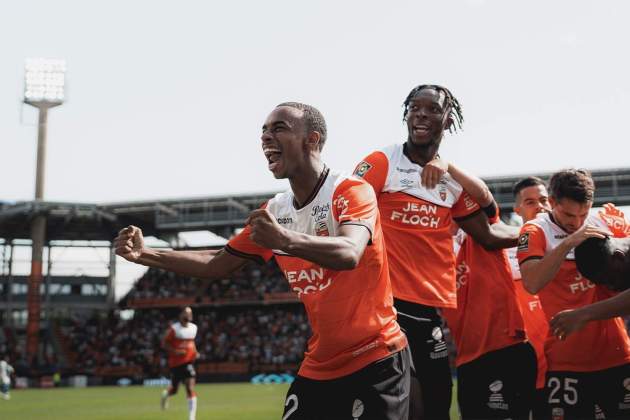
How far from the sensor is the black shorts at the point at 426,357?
5.34m

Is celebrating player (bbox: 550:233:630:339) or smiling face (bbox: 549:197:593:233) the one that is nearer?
celebrating player (bbox: 550:233:630:339)

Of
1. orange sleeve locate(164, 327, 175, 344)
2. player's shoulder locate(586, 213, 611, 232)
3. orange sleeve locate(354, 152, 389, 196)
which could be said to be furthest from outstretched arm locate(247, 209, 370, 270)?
orange sleeve locate(164, 327, 175, 344)

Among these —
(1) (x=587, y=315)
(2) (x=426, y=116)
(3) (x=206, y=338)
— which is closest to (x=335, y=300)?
(1) (x=587, y=315)

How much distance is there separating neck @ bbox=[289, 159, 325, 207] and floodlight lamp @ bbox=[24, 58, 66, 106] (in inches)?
2011

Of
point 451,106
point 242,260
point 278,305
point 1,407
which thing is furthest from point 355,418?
point 278,305

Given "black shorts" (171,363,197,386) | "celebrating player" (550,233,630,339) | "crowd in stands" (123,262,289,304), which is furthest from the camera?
"crowd in stands" (123,262,289,304)

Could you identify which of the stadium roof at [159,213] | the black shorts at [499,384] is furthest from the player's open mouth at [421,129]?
the stadium roof at [159,213]

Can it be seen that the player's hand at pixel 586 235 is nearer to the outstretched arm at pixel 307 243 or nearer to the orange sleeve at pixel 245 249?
the outstretched arm at pixel 307 243

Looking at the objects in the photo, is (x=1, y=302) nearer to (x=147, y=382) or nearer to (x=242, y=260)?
(x=147, y=382)

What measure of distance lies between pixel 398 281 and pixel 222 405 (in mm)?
16134

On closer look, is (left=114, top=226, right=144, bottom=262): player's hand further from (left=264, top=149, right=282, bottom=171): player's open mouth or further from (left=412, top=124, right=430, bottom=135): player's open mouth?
(left=412, top=124, right=430, bottom=135): player's open mouth

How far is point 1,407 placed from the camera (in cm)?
2244

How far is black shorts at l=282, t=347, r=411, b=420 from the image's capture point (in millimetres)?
4133

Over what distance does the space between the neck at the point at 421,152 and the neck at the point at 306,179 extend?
142 centimetres
